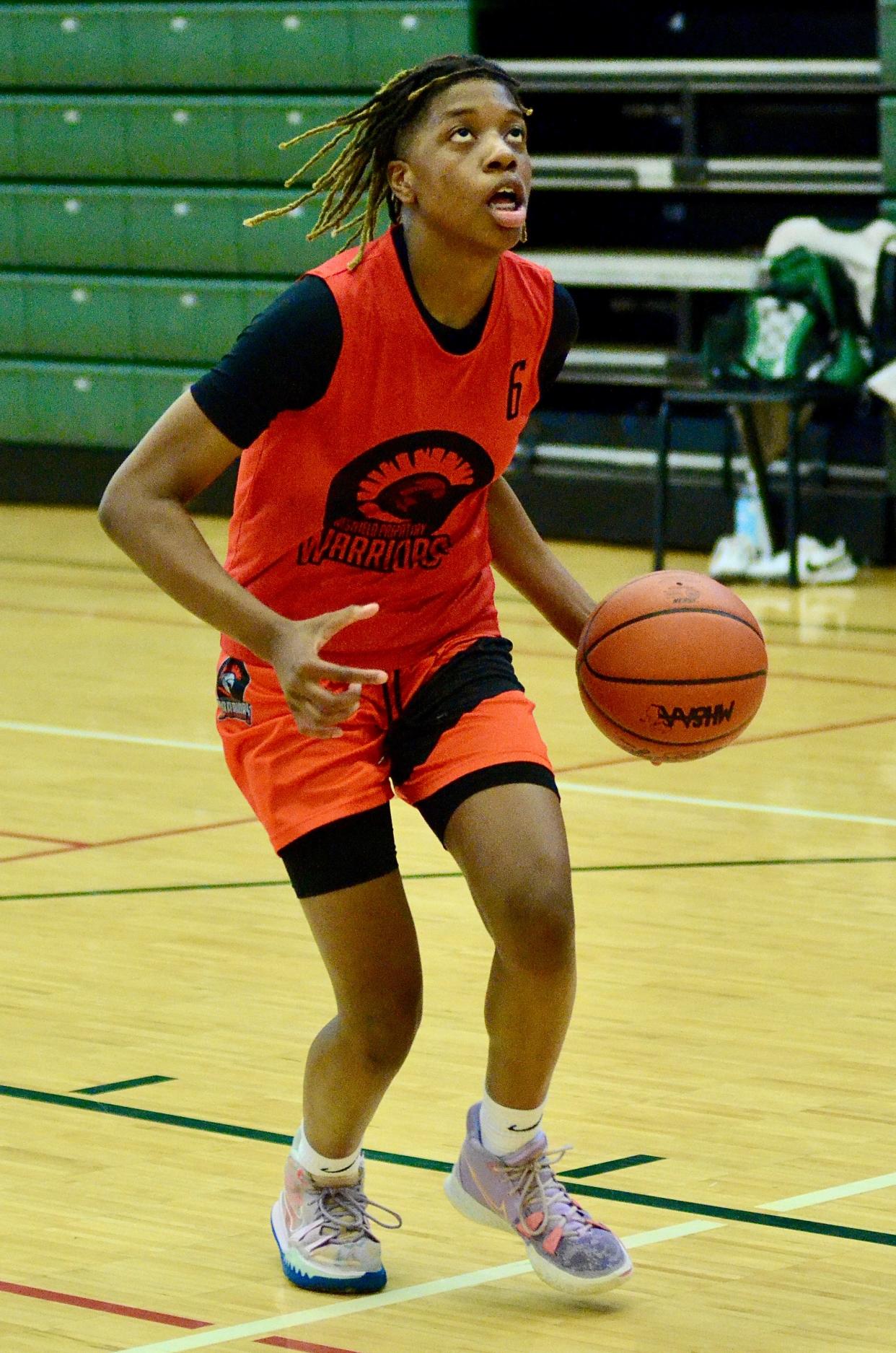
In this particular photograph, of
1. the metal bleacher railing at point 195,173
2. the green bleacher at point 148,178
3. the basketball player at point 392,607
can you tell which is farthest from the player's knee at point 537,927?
the green bleacher at point 148,178

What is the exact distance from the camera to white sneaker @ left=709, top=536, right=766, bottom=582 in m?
9.45

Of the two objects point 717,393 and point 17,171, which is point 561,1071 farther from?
point 17,171

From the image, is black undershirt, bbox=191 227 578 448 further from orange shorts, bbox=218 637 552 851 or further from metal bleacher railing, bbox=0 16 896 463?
metal bleacher railing, bbox=0 16 896 463

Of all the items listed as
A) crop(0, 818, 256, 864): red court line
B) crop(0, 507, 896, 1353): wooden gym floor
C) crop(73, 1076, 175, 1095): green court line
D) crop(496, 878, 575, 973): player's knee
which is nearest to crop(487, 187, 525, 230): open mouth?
crop(496, 878, 575, 973): player's knee

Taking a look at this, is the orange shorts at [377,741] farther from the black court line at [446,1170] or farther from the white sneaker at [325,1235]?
the black court line at [446,1170]

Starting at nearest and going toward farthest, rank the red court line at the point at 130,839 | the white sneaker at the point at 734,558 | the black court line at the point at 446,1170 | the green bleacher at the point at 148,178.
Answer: the black court line at the point at 446,1170 < the red court line at the point at 130,839 < the white sneaker at the point at 734,558 < the green bleacher at the point at 148,178

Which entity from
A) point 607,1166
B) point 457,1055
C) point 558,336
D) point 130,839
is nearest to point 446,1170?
point 607,1166

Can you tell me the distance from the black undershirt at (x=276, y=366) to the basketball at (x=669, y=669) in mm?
565

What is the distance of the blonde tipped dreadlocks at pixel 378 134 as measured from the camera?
2945mm

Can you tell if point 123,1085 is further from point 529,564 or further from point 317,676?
point 317,676

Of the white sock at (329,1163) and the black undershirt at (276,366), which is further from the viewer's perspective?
the white sock at (329,1163)

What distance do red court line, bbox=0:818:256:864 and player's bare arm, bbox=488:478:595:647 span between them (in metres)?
2.30

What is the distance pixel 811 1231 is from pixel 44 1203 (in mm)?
965

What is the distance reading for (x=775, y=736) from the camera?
665 centimetres
